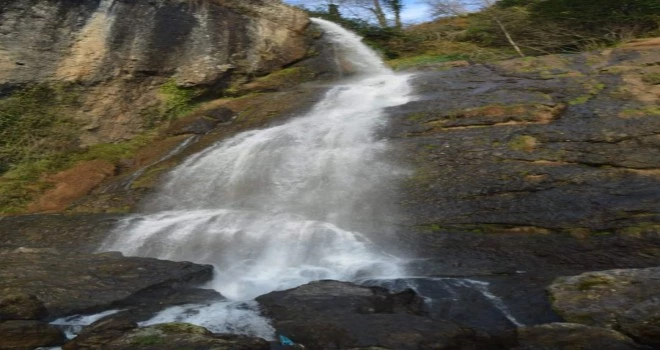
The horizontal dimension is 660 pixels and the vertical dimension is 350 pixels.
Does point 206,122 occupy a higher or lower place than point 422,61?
lower

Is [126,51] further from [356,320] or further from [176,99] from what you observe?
[356,320]

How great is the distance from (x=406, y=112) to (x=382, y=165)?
2.07 m

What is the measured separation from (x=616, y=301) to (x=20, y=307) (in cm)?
667

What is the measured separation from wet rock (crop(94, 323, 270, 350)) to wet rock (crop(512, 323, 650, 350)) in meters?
2.62

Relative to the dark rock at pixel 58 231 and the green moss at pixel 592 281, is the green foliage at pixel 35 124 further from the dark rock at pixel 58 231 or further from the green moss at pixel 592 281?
the green moss at pixel 592 281

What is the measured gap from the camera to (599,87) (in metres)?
13.0

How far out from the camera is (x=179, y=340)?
21.5 feet

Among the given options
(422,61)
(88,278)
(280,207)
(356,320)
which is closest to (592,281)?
(356,320)

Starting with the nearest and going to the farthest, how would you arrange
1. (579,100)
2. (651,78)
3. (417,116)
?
1. (579,100)
2. (651,78)
3. (417,116)

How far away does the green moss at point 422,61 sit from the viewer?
19406 mm

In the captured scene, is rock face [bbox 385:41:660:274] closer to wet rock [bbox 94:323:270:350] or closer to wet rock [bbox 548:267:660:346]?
wet rock [bbox 548:267:660:346]

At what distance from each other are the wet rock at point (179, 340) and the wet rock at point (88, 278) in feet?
5.04

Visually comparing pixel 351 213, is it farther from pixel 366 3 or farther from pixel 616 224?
pixel 366 3

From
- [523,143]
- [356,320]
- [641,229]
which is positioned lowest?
[641,229]
